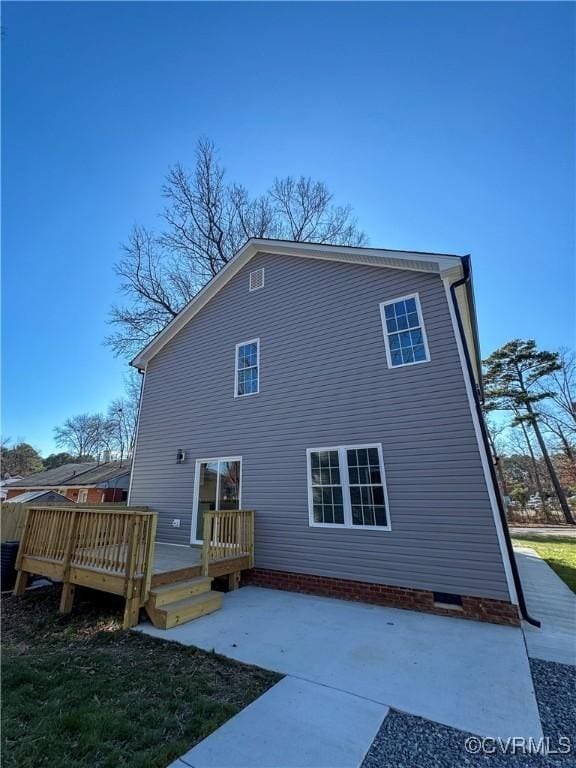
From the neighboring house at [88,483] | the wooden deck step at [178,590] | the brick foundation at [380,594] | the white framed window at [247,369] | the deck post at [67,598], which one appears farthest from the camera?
the neighboring house at [88,483]

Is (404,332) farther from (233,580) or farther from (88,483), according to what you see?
(88,483)

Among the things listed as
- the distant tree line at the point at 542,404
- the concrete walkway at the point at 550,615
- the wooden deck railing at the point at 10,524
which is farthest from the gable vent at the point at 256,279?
the distant tree line at the point at 542,404

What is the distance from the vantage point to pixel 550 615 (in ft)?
16.3

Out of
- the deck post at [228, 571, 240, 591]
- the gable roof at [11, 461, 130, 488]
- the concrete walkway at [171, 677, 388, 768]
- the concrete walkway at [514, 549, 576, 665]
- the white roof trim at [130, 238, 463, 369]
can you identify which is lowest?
the concrete walkway at [514, 549, 576, 665]

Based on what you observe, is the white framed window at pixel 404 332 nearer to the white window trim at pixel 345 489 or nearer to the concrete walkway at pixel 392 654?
the white window trim at pixel 345 489

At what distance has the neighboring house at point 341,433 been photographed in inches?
205

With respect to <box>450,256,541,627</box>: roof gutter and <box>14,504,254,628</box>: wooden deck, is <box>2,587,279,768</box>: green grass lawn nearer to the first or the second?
<box>14,504,254,628</box>: wooden deck

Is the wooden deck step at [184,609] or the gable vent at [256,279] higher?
the gable vent at [256,279]

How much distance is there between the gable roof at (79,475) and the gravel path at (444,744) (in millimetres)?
19349

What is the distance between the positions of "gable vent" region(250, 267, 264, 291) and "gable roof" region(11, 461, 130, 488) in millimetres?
15099

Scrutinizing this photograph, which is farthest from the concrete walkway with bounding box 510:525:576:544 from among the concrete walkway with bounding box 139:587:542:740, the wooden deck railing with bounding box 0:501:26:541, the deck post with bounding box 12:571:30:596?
the wooden deck railing with bounding box 0:501:26:541

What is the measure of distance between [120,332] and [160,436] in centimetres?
680

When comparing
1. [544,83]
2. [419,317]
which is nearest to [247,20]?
[544,83]

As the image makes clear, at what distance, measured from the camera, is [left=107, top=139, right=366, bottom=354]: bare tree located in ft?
45.6
